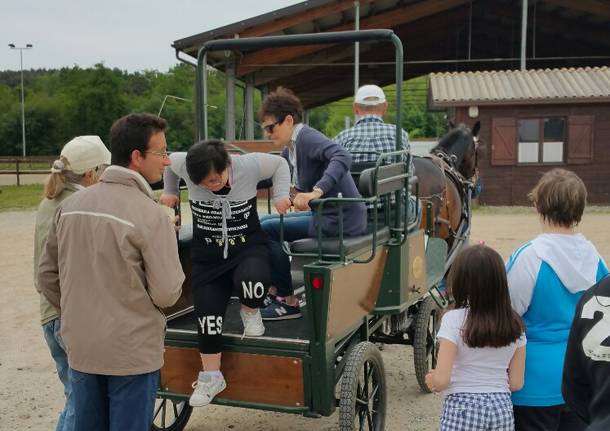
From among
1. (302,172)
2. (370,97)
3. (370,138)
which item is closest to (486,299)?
(302,172)

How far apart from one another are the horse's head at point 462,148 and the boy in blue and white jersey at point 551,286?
5.27 metres

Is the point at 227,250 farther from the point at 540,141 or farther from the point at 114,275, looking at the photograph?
the point at 540,141

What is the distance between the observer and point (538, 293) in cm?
248

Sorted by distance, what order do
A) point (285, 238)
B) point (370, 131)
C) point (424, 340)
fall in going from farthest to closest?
1. point (424, 340)
2. point (370, 131)
3. point (285, 238)

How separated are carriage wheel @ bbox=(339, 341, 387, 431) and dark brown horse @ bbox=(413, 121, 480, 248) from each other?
2204 millimetres

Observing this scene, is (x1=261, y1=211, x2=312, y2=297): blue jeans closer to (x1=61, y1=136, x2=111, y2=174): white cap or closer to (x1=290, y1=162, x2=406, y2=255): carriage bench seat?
(x1=290, y1=162, x2=406, y2=255): carriage bench seat

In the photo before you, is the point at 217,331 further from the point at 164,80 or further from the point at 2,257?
the point at 164,80

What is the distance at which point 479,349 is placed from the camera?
247 centimetres

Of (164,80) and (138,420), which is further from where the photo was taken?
(164,80)

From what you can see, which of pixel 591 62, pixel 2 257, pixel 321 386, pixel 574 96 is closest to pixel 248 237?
pixel 321 386

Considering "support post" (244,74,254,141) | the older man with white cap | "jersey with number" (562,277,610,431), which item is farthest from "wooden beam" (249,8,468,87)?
"jersey with number" (562,277,610,431)

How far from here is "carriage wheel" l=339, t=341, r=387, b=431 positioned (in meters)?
3.07

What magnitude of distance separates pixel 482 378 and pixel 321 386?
2.65 feet

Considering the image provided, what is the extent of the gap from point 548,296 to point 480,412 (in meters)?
0.51
